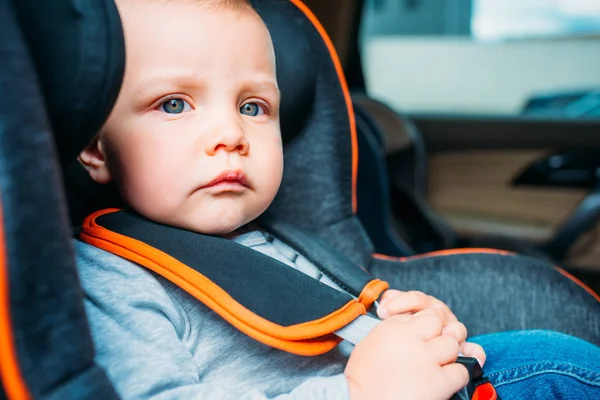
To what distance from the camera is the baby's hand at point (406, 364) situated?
64cm

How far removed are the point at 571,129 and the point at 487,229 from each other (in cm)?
49

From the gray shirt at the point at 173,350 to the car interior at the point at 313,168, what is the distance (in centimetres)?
7

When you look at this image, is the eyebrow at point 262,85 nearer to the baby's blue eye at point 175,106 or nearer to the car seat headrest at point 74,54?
the baby's blue eye at point 175,106

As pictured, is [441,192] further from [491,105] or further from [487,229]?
[491,105]

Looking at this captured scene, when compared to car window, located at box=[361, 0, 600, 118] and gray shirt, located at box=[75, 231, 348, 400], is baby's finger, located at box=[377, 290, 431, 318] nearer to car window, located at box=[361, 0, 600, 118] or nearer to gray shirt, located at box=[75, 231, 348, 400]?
gray shirt, located at box=[75, 231, 348, 400]

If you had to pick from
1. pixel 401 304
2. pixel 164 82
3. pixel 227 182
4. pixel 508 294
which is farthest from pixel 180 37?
pixel 508 294

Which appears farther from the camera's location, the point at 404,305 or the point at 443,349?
the point at 404,305

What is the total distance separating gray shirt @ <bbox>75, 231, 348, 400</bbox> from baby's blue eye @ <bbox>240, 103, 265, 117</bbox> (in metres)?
0.24

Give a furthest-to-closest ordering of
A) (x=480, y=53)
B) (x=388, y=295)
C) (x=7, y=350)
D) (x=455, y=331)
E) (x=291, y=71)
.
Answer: (x=480, y=53)
(x=291, y=71)
(x=388, y=295)
(x=455, y=331)
(x=7, y=350)

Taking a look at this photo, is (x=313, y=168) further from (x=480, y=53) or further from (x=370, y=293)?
(x=480, y=53)

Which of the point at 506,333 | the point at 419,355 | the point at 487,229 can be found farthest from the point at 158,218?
the point at 487,229

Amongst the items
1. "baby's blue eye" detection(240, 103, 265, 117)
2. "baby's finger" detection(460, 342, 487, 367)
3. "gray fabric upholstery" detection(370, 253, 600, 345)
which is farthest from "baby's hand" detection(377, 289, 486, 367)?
"baby's blue eye" detection(240, 103, 265, 117)

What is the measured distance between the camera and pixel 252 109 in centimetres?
83

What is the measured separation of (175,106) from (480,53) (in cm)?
264
